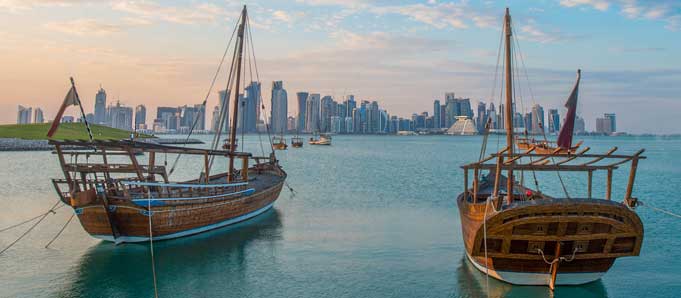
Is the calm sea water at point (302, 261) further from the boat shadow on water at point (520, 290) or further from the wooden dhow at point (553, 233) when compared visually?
the wooden dhow at point (553, 233)

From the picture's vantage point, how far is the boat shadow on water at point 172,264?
15758 mm

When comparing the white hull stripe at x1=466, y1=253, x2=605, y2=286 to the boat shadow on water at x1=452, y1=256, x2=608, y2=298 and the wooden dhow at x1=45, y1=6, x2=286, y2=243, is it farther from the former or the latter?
the wooden dhow at x1=45, y1=6, x2=286, y2=243

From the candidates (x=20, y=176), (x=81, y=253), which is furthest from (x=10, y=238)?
(x=20, y=176)

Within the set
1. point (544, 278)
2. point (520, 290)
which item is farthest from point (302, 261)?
point (544, 278)

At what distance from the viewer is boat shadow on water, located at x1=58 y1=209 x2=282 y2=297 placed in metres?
15.8

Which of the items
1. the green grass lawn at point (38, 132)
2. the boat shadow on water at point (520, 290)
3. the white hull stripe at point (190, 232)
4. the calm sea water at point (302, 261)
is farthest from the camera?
the green grass lawn at point (38, 132)

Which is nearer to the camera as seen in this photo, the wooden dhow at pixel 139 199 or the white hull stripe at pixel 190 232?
the wooden dhow at pixel 139 199

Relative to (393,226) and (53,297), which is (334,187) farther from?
(53,297)

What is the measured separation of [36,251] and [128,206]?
456 centimetres

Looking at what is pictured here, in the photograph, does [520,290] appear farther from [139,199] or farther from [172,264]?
[139,199]

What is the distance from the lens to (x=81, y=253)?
19344 millimetres

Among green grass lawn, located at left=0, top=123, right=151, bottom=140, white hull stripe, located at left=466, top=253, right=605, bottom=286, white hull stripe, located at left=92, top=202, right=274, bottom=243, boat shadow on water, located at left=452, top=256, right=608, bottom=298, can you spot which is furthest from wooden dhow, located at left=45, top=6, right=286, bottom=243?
green grass lawn, located at left=0, top=123, right=151, bottom=140

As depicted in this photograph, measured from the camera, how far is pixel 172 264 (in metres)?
18.1

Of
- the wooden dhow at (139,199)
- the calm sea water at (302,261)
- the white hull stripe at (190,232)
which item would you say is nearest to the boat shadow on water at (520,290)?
the calm sea water at (302,261)
